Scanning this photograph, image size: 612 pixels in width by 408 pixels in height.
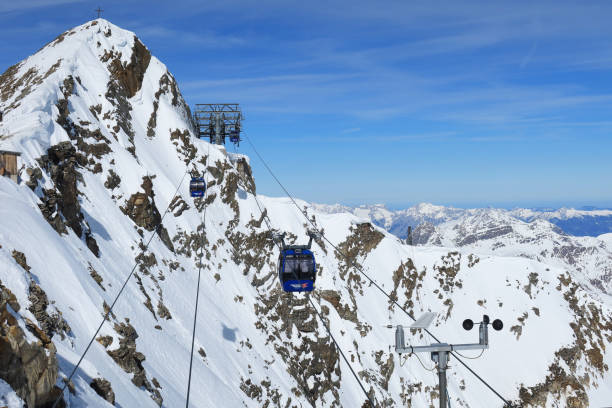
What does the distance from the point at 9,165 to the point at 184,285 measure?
2459cm

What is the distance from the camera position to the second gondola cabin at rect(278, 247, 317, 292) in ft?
98.8

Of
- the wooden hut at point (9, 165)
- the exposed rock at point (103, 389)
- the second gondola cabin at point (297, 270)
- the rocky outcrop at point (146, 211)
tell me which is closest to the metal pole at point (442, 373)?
the exposed rock at point (103, 389)

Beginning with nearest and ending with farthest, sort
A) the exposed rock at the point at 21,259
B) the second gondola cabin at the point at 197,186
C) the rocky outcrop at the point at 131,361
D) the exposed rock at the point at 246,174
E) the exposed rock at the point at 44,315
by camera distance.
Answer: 1. the exposed rock at the point at 44,315
2. the exposed rock at the point at 21,259
3. the rocky outcrop at the point at 131,361
4. the second gondola cabin at the point at 197,186
5. the exposed rock at the point at 246,174

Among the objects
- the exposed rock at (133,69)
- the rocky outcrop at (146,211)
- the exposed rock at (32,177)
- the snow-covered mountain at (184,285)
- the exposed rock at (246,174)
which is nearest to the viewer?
the snow-covered mountain at (184,285)

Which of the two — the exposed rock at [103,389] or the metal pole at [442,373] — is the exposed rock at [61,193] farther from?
the metal pole at [442,373]

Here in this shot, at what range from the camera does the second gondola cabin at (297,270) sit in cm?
3011

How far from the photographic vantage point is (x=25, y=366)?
519 inches

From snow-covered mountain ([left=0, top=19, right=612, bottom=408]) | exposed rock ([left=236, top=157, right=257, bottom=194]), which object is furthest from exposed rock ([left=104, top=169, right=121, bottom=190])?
exposed rock ([left=236, top=157, right=257, bottom=194])

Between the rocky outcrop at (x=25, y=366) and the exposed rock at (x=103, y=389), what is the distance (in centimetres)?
451

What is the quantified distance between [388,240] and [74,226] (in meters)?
75.7

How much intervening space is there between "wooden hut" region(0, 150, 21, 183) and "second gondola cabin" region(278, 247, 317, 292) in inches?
805

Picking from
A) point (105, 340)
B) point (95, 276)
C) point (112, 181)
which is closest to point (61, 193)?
point (95, 276)

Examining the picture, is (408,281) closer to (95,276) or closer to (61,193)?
(95,276)

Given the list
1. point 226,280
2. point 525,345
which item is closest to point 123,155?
point 226,280
